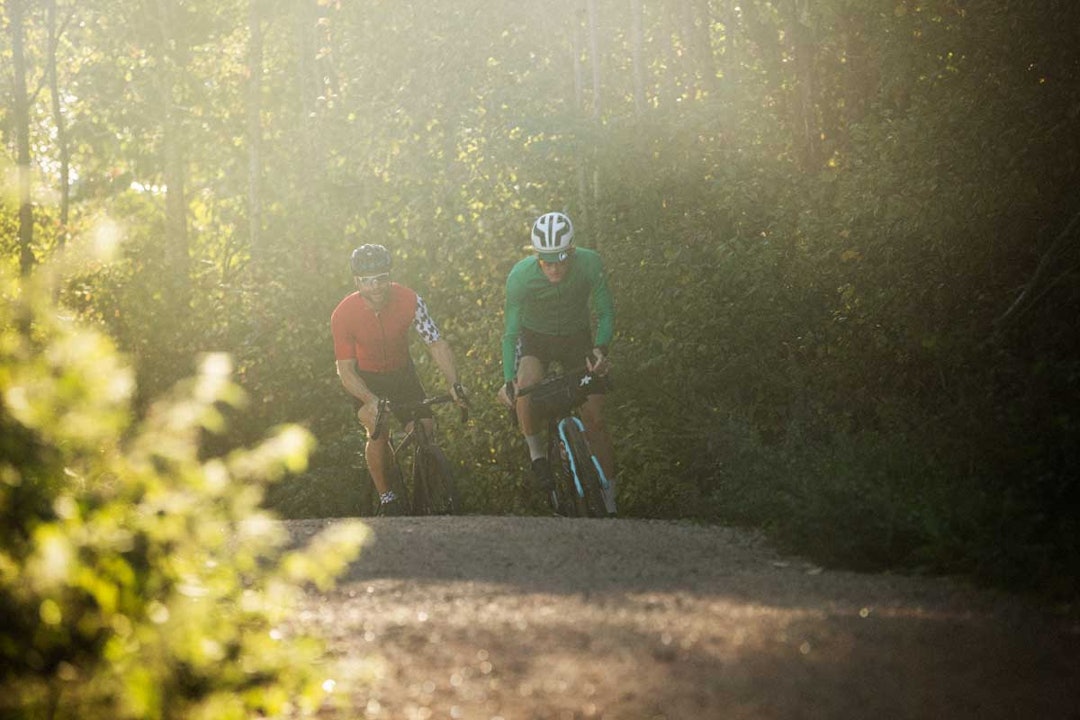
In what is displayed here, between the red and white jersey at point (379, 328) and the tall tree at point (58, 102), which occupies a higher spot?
the tall tree at point (58, 102)

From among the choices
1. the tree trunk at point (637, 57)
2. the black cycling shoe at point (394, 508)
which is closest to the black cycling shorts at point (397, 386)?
the black cycling shoe at point (394, 508)

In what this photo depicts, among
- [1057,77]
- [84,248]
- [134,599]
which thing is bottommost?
[134,599]

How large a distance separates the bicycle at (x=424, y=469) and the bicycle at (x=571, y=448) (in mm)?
780

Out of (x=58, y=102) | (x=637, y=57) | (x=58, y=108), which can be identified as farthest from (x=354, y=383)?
(x=58, y=108)

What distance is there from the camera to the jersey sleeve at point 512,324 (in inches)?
482

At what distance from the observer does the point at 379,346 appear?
42.3 feet

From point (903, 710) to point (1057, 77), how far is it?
810 cm

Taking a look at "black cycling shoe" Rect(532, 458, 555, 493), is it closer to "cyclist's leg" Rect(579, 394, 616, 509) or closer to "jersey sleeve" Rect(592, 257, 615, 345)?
Result: "cyclist's leg" Rect(579, 394, 616, 509)

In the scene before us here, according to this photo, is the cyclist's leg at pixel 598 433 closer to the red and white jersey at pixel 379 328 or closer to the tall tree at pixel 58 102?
the red and white jersey at pixel 379 328

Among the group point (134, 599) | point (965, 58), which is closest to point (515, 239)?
point (965, 58)

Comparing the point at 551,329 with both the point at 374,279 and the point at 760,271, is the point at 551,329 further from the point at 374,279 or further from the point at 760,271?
the point at 760,271

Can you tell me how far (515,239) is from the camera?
1795 cm

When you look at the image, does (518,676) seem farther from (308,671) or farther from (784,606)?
(784,606)

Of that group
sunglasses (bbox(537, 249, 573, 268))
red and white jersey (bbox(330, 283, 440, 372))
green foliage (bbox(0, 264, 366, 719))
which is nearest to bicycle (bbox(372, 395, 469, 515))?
red and white jersey (bbox(330, 283, 440, 372))
